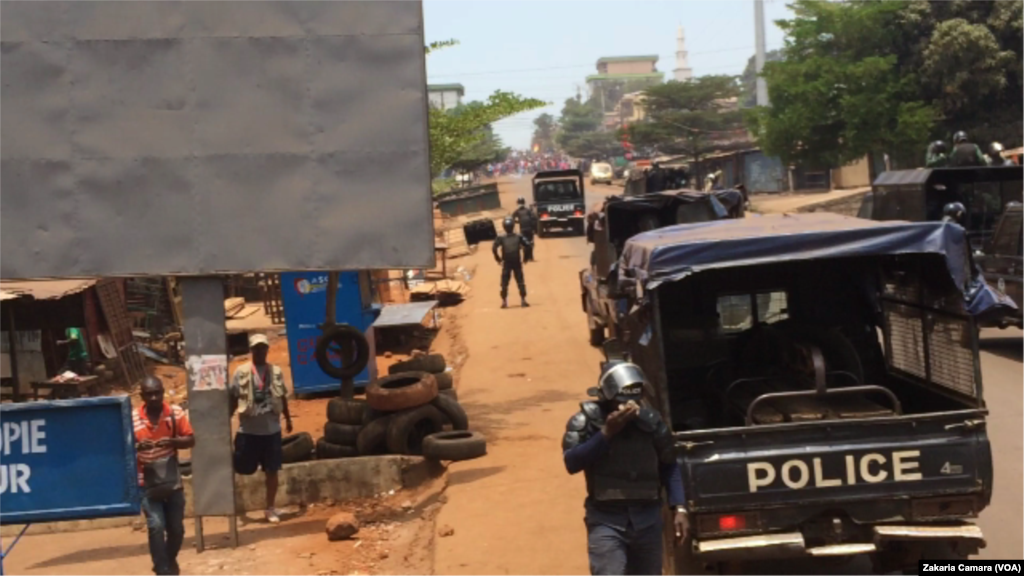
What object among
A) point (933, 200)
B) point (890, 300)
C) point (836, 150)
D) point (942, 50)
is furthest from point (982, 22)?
point (890, 300)

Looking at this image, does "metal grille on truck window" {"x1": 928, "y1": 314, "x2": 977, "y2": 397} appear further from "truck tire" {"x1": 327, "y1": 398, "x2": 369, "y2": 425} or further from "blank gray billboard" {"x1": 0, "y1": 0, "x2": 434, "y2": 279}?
"truck tire" {"x1": 327, "y1": 398, "x2": 369, "y2": 425}

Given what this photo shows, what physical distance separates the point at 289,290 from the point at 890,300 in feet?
33.1

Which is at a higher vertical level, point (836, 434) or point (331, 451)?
point (836, 434)

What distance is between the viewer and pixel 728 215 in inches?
687

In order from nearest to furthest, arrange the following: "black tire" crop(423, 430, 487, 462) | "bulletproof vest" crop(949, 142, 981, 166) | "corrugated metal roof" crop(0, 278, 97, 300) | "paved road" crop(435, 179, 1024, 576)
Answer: "paved road" crop(435, 179, 1024, 576) < "black tire" crop(423, 430, 487, 462) < "corrugated metal roof" crop(0, 278, 97, 300) < "bulletproof vest" crop(949, 142, 981, 166)

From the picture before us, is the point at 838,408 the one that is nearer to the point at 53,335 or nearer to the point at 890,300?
the point at 890,300

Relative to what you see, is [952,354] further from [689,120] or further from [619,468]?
[689,120]

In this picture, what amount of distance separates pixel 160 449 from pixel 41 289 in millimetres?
11659

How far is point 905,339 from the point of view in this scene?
831cm

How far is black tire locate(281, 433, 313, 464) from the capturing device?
496 inches

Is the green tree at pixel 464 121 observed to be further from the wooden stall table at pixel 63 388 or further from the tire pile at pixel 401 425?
the wooden stall table at pixel 63 388

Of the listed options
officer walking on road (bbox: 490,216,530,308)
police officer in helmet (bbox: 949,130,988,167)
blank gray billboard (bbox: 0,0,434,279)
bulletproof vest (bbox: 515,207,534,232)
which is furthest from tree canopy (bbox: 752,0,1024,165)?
blank gray billboard (bbox: 0,0,434,279)

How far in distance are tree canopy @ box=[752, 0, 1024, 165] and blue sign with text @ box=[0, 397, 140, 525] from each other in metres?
31.0

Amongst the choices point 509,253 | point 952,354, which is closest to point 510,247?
point 509,253
